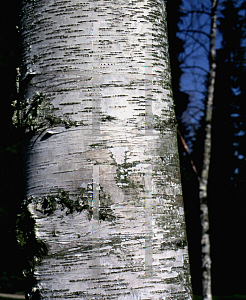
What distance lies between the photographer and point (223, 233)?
12844mm

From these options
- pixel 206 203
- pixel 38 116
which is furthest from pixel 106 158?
pixel 206 203

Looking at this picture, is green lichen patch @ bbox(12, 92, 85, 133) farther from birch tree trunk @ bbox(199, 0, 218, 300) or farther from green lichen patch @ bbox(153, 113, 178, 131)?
birch tree trunk @ bbox(199, 0, 218, 300)

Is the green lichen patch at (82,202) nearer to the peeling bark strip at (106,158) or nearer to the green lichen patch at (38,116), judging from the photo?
the peeling bark strip at (106,158)

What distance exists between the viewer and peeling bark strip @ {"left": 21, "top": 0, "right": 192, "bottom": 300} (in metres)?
0.86

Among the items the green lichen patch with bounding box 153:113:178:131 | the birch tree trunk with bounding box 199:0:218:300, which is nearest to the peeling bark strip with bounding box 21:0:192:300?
the green lichen patch with bounding box 153:113:178:131

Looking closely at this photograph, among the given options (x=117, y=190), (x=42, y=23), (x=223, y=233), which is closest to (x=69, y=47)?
(x=42, y=23)

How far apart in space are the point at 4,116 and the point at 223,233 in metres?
9.08

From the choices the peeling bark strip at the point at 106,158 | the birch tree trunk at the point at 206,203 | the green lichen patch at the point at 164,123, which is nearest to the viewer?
the peeling bark strip at the point at 106,158

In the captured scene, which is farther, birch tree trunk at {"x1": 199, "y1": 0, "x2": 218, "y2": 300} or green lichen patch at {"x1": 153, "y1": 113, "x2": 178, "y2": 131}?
birch tree trunk at {"x1": 199, "y1": 0, "x2": 218, "y2": 300}

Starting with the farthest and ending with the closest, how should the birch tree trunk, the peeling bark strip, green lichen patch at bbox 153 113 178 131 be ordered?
the birch tree trunk → green lichen patch at bbox 153 113 178 131 → the peeling bark strip

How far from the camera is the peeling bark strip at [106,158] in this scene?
856mm

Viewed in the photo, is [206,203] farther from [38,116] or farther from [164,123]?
[38,116]

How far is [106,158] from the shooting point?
0.89 metres

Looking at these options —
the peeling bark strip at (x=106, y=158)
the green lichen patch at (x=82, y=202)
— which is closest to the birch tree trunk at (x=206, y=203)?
the peeling bark strip at (x=106, y=158)
